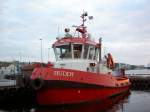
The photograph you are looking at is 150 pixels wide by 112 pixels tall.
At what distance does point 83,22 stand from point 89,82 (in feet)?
16.6

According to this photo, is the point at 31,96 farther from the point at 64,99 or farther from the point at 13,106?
the point at 64,99

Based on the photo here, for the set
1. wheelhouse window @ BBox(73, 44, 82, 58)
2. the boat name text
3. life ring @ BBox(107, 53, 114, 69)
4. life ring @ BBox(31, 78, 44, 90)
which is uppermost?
wheelhouse window @ BBox(73, 44, 82, 58)

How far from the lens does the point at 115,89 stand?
2316 centimetres

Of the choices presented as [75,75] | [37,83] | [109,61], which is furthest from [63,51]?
[109,61]

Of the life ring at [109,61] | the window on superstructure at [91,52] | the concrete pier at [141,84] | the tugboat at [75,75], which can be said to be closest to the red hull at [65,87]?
the tugboat at [75,75]

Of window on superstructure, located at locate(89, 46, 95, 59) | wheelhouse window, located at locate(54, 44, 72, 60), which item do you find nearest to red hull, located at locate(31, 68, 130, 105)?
window on superstructure, located at locate(89, 46, 95, 59)

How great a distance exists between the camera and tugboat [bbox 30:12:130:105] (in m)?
17.1

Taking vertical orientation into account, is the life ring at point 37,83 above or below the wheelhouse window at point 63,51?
below

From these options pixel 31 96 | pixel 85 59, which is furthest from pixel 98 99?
pixel 31 96

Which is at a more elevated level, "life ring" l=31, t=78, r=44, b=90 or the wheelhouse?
the wheelhouse

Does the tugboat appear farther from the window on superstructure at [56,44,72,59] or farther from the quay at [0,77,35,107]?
the quay at [0,77,35,107]

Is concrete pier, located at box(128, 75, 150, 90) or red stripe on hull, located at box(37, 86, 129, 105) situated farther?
concrete pier, located at box(128, 75, 150, 90)

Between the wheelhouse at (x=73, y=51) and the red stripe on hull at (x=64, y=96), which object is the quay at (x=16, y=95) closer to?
the red stripe on hull at (x=64, y=96)

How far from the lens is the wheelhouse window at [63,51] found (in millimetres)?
20000
